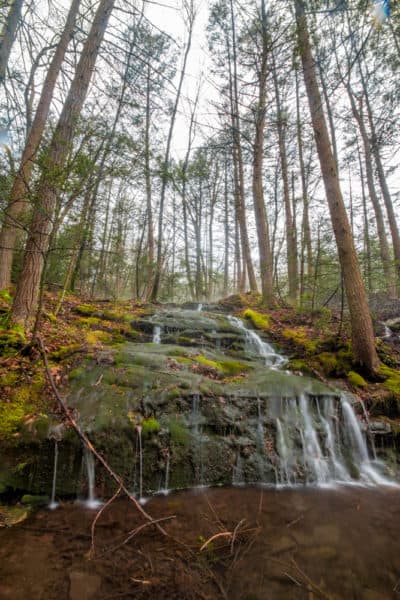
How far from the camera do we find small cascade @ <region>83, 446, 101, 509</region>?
331 cm

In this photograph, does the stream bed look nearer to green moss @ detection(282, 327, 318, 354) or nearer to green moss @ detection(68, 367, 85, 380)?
green moss @ detection(68, 367, 85, 380)

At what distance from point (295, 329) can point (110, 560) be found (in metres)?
7.18

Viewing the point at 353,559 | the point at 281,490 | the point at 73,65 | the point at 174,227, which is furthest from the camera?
the point at 174,227

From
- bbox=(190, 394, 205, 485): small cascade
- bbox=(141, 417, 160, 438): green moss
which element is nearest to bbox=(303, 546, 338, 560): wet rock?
bbox=(190, 394, 205, 485): small cascade

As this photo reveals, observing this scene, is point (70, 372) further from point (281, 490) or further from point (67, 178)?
point (281, 490)

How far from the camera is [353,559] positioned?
2.52 metres

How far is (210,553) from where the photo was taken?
247 cm

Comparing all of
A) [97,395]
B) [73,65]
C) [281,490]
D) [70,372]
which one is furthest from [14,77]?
[281,490]

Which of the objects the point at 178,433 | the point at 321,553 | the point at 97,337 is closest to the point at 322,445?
the point at 321,553

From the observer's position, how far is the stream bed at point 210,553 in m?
2.11

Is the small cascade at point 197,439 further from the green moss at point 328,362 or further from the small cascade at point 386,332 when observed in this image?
the small cascade at point 386,332

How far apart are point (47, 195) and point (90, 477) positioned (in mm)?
4432

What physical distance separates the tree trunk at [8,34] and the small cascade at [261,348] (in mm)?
9245

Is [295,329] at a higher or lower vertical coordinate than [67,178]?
lower
